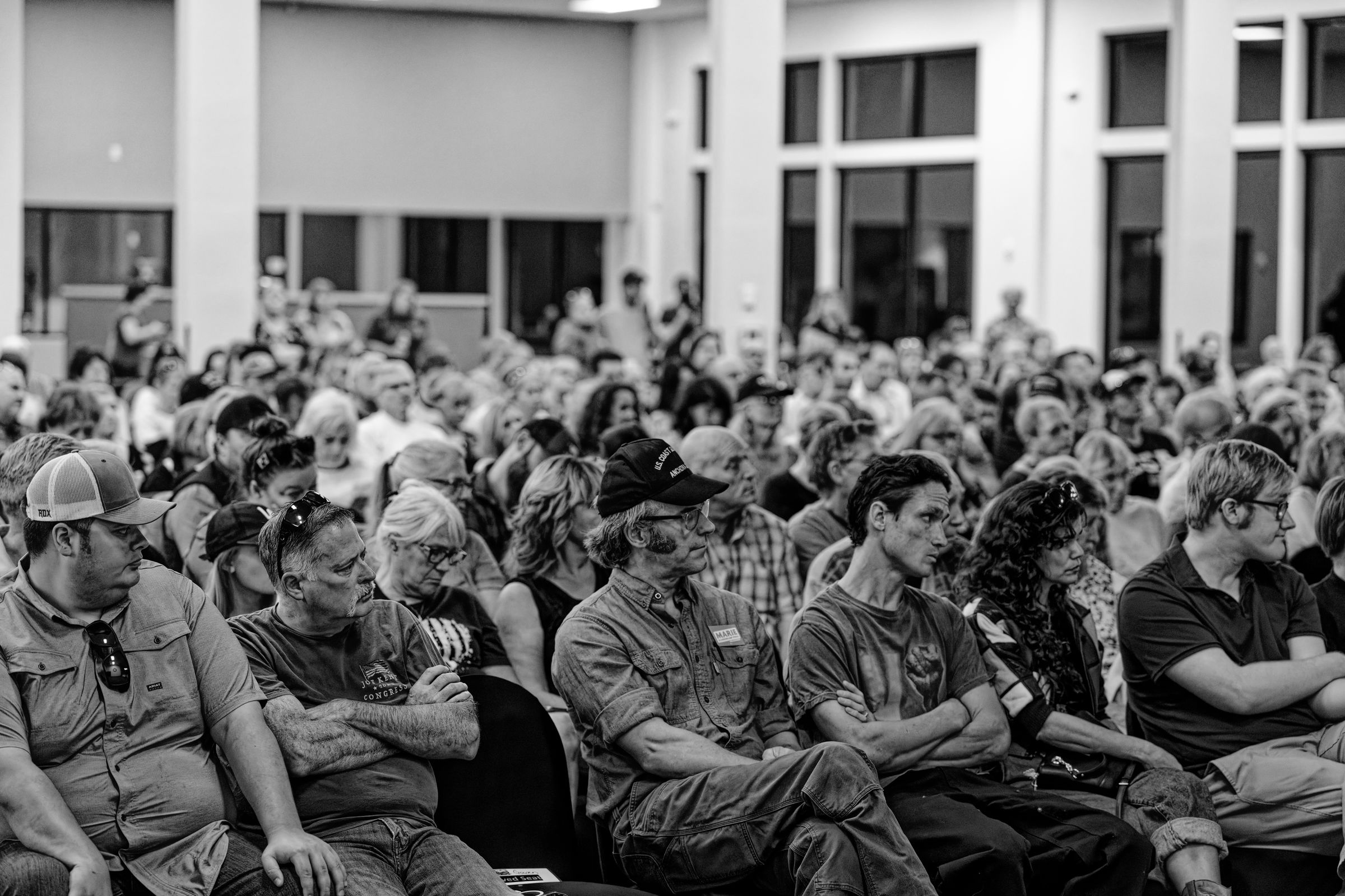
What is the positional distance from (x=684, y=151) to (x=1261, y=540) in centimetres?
1893

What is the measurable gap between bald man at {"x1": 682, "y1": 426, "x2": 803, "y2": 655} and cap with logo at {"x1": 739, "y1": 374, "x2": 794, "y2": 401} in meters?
2.06

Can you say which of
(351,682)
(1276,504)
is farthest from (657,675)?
(1276,504)

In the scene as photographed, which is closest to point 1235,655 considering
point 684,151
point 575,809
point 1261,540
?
Result: point 1261,540

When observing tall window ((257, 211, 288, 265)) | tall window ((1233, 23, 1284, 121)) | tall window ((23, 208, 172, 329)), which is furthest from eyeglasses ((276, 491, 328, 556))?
tall window ((257, 211, 288, 265))

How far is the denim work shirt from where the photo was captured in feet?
13.2

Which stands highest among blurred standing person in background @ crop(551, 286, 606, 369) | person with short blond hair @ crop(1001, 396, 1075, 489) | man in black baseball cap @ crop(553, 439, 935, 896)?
blurred standing person in background @ crop(551, 286, 606, 369)

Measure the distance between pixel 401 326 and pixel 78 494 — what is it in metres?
13.9

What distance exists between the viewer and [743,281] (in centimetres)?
1645

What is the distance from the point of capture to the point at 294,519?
390 centimetres

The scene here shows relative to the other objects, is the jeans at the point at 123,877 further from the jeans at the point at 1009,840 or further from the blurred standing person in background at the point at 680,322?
the blurred standing person in background at the point at 680,322

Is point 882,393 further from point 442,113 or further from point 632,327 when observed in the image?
point 442,113

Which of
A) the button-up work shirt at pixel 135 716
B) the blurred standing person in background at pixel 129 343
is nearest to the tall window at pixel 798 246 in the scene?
the blurred standing person in background at pixel 129 343

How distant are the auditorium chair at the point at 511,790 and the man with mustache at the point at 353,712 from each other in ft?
0.39

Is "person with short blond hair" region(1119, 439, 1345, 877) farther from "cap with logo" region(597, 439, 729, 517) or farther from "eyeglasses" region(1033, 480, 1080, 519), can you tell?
"cap with logo" region(597, 439, 729, 517)
